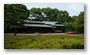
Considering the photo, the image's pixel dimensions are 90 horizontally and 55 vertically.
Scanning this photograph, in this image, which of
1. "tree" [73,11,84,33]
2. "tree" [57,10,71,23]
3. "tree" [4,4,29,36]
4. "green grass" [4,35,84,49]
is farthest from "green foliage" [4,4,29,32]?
"tree" [73,11,84,33]

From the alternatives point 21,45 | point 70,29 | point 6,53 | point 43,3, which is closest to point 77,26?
point 70,29

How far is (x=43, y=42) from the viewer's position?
370 centimetres

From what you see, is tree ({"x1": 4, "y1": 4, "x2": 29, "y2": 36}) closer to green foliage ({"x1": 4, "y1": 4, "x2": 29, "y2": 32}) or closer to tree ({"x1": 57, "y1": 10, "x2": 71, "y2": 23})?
green foliage ({"x1": 4, "y1": 4, "x2": 29, "y2": 32})

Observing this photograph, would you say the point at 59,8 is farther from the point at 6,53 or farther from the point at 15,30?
the point at 6,53

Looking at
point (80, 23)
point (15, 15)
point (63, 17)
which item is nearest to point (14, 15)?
point (15, 15)

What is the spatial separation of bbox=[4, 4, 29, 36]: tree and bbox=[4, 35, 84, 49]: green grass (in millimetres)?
149

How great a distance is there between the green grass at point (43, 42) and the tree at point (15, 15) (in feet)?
0.49

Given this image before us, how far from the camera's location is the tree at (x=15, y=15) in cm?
367

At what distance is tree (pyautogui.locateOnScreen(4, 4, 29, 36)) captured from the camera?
3674 mm

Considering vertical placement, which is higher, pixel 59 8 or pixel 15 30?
pixel 59 8

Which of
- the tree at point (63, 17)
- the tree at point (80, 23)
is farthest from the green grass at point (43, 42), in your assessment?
the tree at point (63, 17)

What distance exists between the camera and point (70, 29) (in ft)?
12.2
